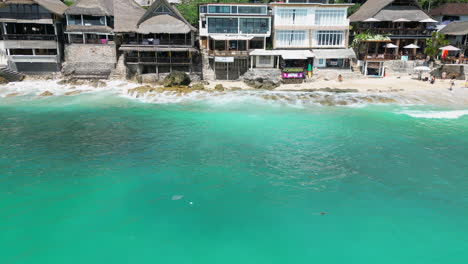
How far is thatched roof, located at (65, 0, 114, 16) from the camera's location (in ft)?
145

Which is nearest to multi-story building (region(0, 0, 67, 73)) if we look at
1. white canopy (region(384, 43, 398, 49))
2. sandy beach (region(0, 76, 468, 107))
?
sandy beach (region(0, 76, 468, 107))

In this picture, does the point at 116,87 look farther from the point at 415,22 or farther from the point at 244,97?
the point at 415,22

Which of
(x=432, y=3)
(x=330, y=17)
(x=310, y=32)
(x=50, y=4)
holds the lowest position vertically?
(x=310, y=32)

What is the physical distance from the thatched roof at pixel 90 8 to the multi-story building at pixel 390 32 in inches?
1399

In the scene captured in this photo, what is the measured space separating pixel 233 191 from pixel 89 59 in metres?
36.4

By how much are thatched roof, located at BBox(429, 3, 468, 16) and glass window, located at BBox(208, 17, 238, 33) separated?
38813 millimetres

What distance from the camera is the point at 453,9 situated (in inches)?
2256

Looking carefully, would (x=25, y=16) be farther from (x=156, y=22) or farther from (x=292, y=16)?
(x=292, y=16)

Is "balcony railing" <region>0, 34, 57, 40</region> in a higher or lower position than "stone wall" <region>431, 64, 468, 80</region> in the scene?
higher

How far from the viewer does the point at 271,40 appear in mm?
46688

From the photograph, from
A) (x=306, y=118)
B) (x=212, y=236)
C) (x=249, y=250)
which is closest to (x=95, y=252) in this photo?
(x=212, y=236)

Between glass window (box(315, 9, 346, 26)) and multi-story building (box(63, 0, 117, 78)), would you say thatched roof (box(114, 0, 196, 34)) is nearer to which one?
multi-story building (box(63, 0, 117, 78))

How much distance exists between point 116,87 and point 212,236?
110 feet

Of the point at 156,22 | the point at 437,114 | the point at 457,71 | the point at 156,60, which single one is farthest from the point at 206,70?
the point at 457,71
